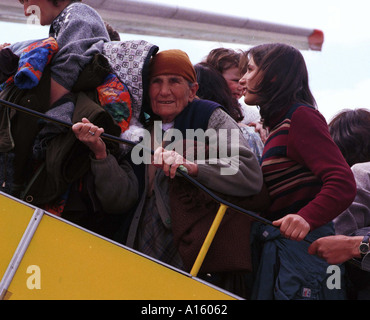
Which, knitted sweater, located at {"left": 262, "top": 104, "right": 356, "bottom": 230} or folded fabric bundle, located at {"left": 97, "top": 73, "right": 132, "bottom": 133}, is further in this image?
folded fabric bundle, located at {"left": 97, "top": 73, "right": 132, "bottom": 133}

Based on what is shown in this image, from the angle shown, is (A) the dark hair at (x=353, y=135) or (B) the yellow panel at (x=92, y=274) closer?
(B) the yellow panel at (x=92, y=274)

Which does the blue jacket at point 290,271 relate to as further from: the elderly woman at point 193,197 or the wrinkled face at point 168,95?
the wrinkled face at point 168,95

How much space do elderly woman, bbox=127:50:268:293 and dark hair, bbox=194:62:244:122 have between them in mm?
420

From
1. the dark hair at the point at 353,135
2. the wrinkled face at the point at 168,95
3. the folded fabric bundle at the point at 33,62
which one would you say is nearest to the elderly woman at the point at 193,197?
the wrinkled face at the point at 168,95

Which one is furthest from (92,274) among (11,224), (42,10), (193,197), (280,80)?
(42,10)

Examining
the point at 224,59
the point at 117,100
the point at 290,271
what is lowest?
the point at 290,271

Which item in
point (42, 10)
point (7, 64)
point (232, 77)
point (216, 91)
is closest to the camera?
point (7, 64)

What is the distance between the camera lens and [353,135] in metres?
2.96

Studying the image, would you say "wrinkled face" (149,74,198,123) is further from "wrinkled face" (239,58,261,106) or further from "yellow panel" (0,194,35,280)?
"yellow panel" (0,194,35,280)

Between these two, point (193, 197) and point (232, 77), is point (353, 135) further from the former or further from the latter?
point (193, 197)

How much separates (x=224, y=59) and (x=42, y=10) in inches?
47.7

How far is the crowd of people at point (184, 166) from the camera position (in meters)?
2.13

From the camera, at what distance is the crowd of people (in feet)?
7.00

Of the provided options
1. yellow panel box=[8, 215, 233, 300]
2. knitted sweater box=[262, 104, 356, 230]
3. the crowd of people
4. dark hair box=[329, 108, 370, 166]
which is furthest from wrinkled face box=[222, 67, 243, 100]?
yellow panel box=[8, 215, 233, 300]
